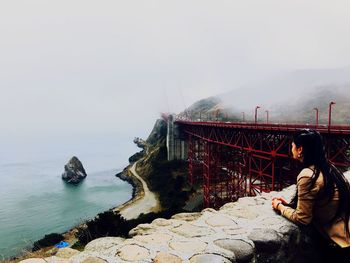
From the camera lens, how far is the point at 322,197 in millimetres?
2467

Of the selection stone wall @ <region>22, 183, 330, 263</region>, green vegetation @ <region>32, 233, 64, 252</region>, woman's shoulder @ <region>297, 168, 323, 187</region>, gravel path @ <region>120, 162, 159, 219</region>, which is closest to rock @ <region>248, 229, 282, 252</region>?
stone wall @ <region>22, 183, 330, 263</region>

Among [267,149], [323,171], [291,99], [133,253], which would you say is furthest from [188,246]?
[291,99]

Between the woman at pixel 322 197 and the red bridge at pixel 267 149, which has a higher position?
the woman at pixel 322 197

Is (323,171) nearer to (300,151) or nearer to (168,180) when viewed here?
(300,151)

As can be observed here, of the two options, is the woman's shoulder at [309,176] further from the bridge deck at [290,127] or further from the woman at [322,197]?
the bridge deck at [290,127]

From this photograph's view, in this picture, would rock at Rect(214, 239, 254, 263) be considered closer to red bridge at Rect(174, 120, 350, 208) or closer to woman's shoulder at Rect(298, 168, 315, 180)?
woman's shoulder at Rect(298, 168, 315, 180)

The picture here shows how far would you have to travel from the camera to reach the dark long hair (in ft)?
8.04

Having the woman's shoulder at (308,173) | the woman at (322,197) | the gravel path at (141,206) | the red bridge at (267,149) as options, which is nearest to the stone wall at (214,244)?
the woman at (322,197)

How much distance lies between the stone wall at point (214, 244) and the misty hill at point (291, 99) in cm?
3110

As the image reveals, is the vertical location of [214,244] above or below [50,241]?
above

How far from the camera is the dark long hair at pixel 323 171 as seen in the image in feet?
8.04

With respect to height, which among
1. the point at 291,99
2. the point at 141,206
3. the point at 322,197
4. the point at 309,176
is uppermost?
the point at 291,99

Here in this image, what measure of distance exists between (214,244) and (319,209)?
959 mm

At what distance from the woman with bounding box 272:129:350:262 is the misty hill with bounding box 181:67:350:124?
103 feet
